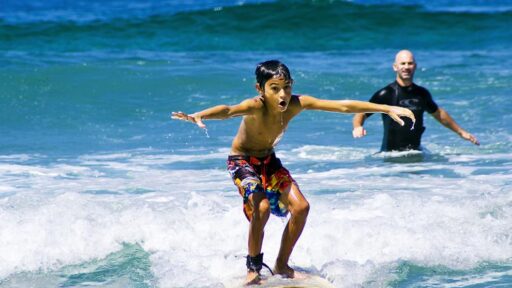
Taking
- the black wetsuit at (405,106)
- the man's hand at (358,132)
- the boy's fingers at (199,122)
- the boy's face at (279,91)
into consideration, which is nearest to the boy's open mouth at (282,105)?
the boy's face at (279,91)

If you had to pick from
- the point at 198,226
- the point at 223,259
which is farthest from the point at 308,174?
the point at 223,259

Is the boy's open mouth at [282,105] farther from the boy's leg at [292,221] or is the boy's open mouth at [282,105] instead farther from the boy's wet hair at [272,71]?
the boy's leg at [292,221]

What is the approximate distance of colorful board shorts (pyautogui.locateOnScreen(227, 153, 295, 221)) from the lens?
6055 mm

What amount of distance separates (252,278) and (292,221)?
1.44 feet

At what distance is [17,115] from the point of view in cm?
1398

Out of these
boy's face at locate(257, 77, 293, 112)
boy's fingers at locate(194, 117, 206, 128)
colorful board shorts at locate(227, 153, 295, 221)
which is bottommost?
colorful board shorts at locate(227, 153, 295, 221)

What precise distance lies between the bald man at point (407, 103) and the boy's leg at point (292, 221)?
→ 3844 mm

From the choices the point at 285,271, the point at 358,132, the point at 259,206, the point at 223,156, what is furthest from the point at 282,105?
the point at 223,156

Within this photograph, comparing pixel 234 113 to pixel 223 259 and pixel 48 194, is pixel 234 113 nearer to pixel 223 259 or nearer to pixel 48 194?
pixel 223 259

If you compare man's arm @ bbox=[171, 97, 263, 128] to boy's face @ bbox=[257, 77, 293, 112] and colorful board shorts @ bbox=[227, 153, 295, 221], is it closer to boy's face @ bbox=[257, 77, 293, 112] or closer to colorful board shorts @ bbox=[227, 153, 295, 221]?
boy's face @ bbox=[257, 77, 293, 112]

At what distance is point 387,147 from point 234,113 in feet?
16.2

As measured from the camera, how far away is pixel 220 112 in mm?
5797

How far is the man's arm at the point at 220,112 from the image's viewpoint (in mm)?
5578

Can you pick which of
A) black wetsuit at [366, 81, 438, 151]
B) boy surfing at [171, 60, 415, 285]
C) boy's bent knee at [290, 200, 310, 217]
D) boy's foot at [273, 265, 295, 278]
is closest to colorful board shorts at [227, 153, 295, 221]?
boy surfing at [171, 60, 415, 285]
